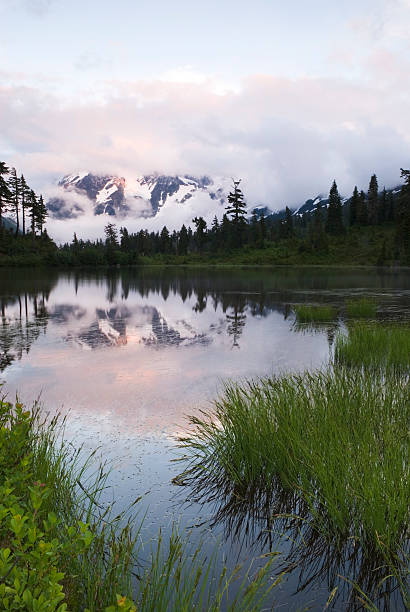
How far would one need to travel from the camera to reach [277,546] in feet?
16.2

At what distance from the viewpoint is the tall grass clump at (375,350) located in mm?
12125

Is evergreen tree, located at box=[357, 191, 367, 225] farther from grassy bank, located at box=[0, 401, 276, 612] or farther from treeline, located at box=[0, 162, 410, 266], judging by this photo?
grassy bank, located at box=[0, 401, 276, 612]

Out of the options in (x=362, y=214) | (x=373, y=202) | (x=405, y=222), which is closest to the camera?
(x=405, y=222)

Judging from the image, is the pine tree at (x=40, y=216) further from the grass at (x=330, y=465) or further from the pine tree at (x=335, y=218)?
the grass at (x=330, y=465)

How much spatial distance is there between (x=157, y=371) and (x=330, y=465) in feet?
28.3

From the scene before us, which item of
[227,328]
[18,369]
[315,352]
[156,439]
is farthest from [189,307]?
[156,439]

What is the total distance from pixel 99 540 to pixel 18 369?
1023cm

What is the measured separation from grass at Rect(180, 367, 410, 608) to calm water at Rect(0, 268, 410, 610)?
0.39 metres

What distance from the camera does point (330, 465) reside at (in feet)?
16.1

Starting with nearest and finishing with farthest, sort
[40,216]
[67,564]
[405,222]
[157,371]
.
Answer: [67,564] < [157,371] < [405,222] < [40,216]

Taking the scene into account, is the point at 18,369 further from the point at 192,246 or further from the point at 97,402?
the point at 192,246

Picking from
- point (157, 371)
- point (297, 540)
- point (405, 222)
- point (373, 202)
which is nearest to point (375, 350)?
A: point (157, 371)

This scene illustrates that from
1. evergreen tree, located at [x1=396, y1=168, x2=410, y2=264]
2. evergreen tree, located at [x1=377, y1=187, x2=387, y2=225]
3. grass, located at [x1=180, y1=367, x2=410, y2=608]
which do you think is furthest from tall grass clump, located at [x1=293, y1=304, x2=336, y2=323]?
evergreen tree, located at [x1=377, y1=187, x2=387, y2=225]

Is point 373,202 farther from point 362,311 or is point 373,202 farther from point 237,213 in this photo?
point 362,311
